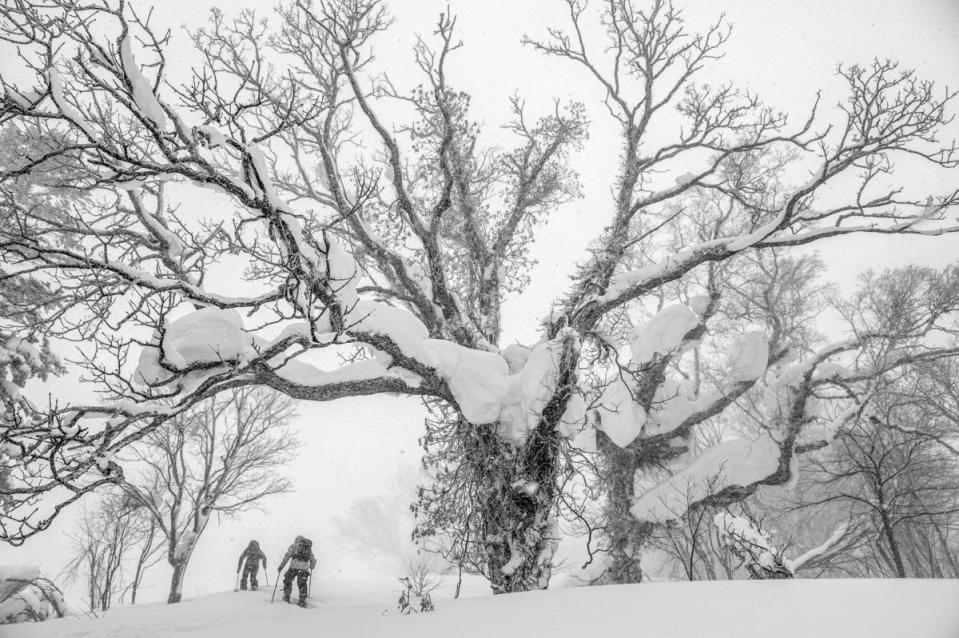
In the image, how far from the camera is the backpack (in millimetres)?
7605

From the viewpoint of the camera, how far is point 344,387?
17.1ft

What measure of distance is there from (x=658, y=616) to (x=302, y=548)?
7.15 meters

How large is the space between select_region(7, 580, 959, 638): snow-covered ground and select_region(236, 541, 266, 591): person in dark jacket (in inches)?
221

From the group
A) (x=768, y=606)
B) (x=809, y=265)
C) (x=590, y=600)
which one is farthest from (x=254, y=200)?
(x=809, y=265)

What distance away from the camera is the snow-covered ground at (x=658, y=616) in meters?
2.41

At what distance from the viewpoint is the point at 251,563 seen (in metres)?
9.35

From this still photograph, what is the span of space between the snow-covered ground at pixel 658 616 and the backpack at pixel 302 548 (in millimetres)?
3493

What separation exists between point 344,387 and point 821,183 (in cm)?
713

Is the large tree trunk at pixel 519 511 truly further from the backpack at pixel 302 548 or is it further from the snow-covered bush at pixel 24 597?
the snow-covered bush at pixel 24 597

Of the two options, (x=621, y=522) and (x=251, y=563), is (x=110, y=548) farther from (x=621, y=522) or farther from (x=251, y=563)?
(x=621, y=522)

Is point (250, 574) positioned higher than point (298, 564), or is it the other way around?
point (298, 564)

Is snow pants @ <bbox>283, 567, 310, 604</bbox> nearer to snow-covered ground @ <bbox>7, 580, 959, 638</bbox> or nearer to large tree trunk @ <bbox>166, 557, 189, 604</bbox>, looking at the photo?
snow-covered ground @ <bbox>7, 580, 959, 638</bbox>

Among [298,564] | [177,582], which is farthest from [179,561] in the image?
[298,564]

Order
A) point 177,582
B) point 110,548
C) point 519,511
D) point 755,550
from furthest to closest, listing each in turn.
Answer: point 110,548
point 177,582
point 519,511
point 755,550
